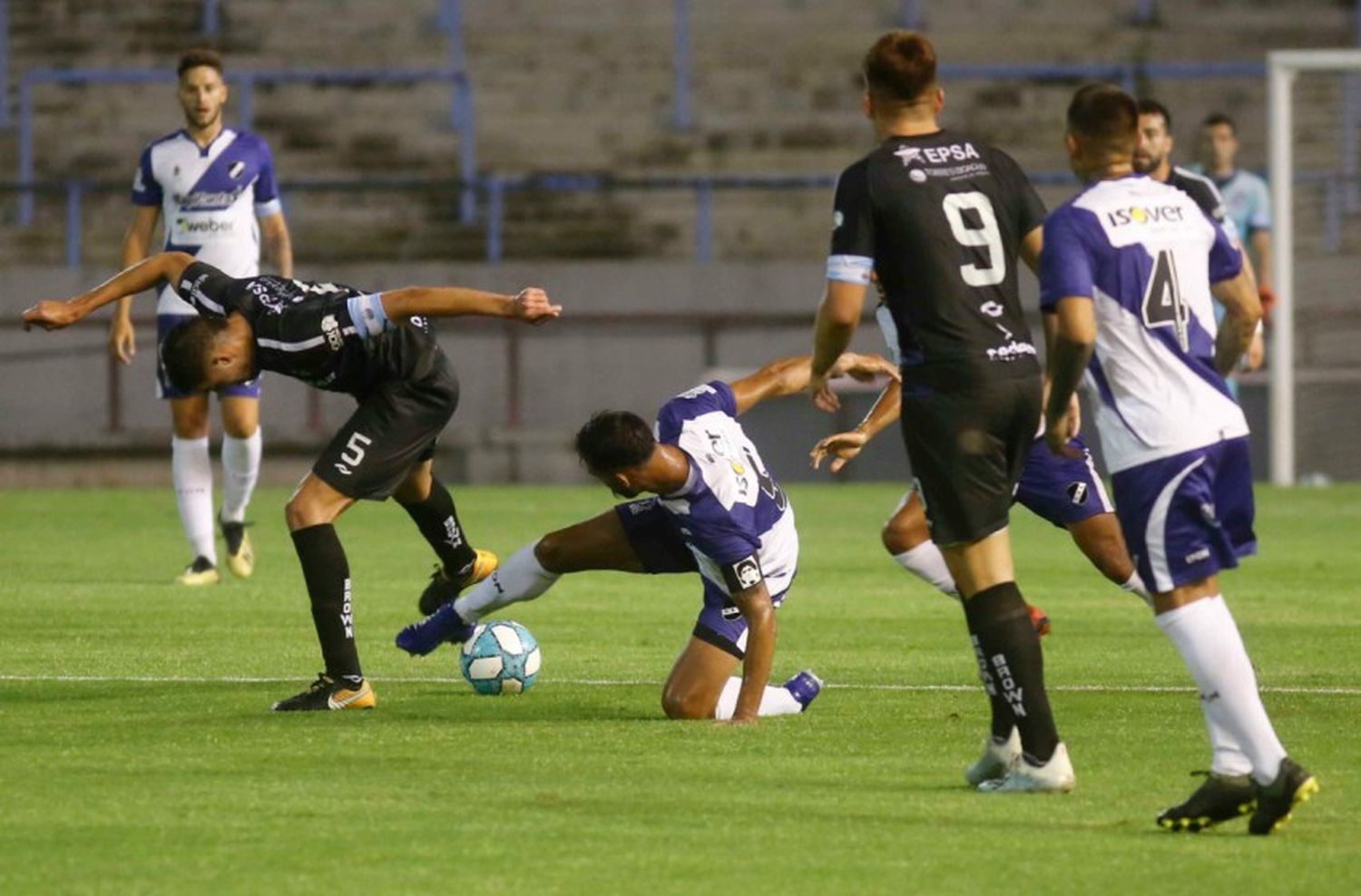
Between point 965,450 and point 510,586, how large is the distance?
2.76 metres

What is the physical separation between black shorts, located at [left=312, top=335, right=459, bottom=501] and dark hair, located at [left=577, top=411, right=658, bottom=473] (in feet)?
Answer: 3.43

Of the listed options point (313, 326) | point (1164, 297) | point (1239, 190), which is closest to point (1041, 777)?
point (1164, 297)

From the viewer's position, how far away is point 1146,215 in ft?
19.9

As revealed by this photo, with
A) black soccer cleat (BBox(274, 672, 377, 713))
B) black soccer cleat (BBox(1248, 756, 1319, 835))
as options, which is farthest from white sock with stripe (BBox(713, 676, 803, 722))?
black soccer cleat (BBox(1248, 756, 1319, 835))

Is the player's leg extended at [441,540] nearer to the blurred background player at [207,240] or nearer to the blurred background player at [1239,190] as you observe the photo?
the blurred background player at [207,240]

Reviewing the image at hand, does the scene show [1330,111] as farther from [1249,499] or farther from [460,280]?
[1249,499]

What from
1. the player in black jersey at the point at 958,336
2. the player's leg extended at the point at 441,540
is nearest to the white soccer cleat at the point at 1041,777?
the player in black jersey at the point at 958,336

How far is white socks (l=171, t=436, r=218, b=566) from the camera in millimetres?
12859

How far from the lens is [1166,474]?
6.00m

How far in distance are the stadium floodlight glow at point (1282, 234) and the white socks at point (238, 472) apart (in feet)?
31.5

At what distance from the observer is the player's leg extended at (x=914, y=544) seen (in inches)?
376

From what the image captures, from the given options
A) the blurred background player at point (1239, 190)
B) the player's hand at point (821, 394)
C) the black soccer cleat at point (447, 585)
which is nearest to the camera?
the player's hand at point (821, 394)

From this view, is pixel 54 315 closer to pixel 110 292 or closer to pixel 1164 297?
pixel 110 292

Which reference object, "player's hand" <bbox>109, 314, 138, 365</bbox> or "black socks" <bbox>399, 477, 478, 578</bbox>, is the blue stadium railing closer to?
"player's hand" <bbox>109, 314, 138, 365</bbox>
